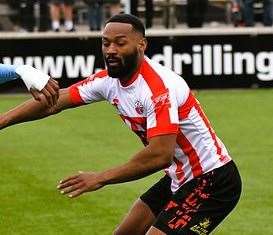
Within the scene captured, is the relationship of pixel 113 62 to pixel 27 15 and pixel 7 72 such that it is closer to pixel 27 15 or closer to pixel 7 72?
pixel 7 72

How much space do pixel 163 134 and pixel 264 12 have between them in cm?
1881

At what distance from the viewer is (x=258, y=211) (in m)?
12.0

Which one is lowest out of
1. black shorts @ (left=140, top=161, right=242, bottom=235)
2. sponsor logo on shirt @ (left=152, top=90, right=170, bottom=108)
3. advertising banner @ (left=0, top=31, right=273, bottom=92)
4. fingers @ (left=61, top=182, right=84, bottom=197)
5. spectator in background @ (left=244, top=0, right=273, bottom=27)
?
advertising banner @ (left=0, top=31, right=273, bottom=92)

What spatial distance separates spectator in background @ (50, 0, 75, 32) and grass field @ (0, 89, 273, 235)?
6.42 feet

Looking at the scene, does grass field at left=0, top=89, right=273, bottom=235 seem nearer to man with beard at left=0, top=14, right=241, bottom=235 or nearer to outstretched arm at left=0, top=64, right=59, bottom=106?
man with beard at left=0, top=14, right=241, bottom=235

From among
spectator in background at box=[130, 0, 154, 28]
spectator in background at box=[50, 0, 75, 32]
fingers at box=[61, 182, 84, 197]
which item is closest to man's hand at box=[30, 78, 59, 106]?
fingers at box=[61, 182, 84, 197]

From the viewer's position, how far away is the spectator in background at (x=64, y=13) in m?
24.5

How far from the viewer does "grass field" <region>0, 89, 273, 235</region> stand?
11578mm

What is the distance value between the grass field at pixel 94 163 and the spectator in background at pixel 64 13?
1.96 meters

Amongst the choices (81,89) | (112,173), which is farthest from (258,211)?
(112,173)

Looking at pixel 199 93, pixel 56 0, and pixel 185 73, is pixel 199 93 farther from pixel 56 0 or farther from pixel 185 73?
pixel 56 0

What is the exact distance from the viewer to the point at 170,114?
7.22 meters

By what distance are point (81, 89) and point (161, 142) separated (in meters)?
1.17

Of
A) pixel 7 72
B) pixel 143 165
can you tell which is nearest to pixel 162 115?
pixel 143 165
